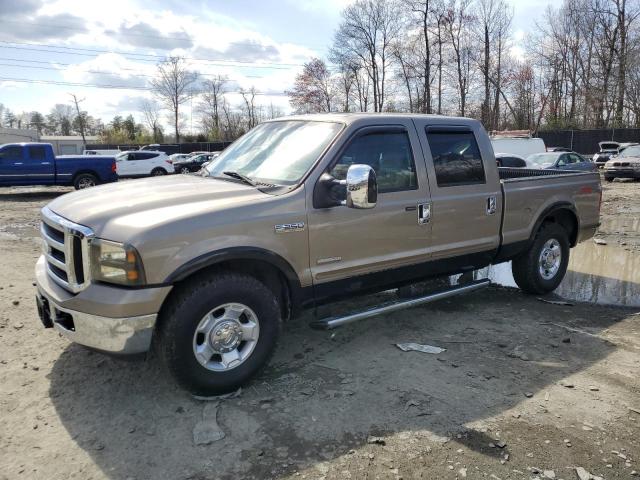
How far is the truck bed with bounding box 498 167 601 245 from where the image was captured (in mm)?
5461

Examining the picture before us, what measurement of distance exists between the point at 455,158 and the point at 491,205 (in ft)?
2.11

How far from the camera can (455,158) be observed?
16.3 feet

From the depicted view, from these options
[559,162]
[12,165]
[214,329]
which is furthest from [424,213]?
[12,165]

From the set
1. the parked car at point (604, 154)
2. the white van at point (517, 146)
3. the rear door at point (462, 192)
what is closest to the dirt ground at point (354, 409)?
the rear door at point (462, 192)

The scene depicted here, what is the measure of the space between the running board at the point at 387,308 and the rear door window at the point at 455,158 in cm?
103

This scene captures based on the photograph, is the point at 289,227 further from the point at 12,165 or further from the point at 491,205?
the point at 12,165

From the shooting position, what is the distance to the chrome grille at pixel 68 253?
3271 mm

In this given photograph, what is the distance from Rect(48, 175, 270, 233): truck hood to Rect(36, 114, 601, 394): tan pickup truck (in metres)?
0.02

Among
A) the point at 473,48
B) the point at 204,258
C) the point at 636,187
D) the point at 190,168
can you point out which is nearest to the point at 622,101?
the point at 473,48

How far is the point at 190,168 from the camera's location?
110ft

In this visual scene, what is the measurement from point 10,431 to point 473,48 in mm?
54597

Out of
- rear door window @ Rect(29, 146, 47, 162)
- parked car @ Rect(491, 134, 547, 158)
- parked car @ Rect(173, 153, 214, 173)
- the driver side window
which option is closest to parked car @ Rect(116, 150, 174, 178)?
parked car @ Rect(173, 153, 214, 173)

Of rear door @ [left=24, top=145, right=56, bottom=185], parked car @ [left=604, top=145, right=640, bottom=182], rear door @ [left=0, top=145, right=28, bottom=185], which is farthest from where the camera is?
parked car @ [left=604, top=145, right=640, bottom=182]

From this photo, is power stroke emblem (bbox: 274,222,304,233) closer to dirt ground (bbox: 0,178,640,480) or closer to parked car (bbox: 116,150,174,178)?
dirt ground (bbox: 0,178,640,480)
